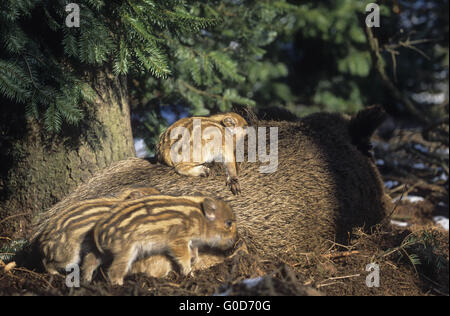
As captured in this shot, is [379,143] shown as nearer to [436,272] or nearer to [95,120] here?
[436,272]

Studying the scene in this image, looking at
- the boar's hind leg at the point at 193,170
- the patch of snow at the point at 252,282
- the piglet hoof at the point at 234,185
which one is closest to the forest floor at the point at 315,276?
the patch of snow at the point at 252,282

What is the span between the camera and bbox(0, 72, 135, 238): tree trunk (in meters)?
3.68

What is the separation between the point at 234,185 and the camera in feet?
11.4

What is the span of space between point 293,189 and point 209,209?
1057 mm

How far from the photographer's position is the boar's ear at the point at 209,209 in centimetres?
284

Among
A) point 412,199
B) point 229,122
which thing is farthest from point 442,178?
point 229,122

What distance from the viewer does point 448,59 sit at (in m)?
7.87

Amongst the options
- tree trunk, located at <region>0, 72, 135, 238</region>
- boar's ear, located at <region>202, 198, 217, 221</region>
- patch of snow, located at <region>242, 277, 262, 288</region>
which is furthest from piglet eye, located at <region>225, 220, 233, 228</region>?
tree trunk, located at <region>0, 72, 135, 238</region>

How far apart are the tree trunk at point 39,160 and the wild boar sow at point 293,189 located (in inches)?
8.4

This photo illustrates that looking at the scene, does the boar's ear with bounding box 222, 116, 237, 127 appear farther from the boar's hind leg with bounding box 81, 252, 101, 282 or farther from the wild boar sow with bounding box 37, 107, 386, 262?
the boar's hind leg with bounding box 81, 252, 101, 282

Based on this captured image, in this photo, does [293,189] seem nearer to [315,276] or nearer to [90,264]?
[315,276]

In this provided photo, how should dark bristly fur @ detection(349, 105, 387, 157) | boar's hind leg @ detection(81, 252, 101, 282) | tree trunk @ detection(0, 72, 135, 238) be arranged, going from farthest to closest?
dark bristly fur @ detection(349, 105, 387, 157) → tree trunk @ detection(0, 72, 135, 238) → boar's hind leg @ detection(81, 252, 101, 282)

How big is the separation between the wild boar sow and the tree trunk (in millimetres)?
214

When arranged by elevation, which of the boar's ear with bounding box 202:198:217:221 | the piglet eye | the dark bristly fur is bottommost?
the piglet eye
